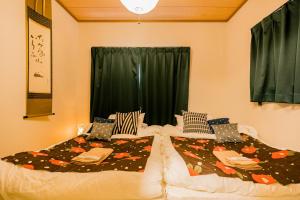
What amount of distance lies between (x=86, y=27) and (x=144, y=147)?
2415 millimetres

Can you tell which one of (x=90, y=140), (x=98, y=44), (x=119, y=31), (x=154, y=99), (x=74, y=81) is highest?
(x=119, y=31)

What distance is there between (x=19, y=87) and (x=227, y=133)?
2198 mm

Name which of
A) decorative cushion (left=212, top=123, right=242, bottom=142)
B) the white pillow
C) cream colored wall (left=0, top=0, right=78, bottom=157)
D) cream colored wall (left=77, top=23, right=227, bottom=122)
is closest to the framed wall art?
cream colored wall (left=0, top=0, right=78, bottom=157)

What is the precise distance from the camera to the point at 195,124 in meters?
2.68

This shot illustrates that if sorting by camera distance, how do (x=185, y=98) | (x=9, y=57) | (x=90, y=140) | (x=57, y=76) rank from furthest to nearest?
(x=185, y=98) → (x=57, y=76) → (x=90, y=140) → (x=9, y=57)

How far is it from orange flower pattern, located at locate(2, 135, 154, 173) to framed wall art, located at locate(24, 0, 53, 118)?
618 mm

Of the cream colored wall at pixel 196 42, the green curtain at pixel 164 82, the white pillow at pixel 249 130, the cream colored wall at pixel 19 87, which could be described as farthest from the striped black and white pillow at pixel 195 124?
the cream colored wall at pixel 19 87

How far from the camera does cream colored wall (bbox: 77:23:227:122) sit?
11.2 ft

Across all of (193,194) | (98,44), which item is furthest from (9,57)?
(193,194)

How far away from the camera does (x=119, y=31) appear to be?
3428mm

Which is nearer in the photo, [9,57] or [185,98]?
[9,57]

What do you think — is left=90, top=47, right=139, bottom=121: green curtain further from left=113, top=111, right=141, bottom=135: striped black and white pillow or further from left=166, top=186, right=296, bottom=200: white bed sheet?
left=166, top=186, right=296, bottom=200: white bed sheet

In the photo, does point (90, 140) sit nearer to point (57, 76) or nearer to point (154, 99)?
point (57, 76)

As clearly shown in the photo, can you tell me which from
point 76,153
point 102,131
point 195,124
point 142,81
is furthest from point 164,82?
point 76,153
